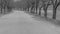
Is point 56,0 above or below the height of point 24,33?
above

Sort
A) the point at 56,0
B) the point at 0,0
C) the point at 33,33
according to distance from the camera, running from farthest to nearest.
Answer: the point at 0,0, the point at 56,0, the point at 33,33

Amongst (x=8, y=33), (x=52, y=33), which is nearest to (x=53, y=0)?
(x=52, y=33)

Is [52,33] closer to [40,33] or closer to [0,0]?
[40,33]

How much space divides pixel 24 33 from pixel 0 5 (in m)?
29.5

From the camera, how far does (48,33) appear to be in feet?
21.9


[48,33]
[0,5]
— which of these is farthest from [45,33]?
[0,5]

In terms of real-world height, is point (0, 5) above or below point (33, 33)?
above

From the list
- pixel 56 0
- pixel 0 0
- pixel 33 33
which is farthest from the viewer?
pixel 0 0

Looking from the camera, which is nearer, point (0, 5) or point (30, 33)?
point (30, 33)

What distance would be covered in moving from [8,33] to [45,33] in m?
2.54

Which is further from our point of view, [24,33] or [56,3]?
[56,3]

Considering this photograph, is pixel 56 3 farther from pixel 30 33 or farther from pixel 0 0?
pixel 0 0

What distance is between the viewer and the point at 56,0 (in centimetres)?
1327

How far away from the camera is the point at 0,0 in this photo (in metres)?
33.7
